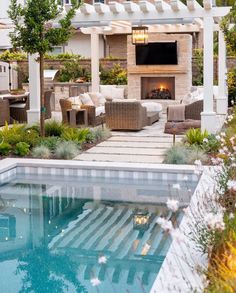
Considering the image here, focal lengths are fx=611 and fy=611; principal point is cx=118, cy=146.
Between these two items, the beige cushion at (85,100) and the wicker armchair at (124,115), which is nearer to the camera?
the wicker armchair at (124,115)

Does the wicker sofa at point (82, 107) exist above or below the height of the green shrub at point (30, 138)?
above

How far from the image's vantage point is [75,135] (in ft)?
43.6

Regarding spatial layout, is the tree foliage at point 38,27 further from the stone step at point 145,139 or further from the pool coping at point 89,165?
the stone step at point 145,139

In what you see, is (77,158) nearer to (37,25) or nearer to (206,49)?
(37,25)

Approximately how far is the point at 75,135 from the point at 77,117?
3.28 metres

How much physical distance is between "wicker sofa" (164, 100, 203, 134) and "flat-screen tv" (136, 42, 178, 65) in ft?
21.1

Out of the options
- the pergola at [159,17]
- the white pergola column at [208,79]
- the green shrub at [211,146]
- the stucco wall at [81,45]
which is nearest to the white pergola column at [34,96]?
the pergola at [159,17]

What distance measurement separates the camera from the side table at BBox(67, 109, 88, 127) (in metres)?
16.2

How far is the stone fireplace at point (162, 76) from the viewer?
71.6ft

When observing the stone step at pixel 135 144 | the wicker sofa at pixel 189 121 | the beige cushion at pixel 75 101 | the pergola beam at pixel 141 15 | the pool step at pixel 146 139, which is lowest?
the stone step at pixel 135 144

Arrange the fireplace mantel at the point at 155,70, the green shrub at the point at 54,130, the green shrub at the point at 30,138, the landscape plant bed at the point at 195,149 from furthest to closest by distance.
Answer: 1. the fireplace mantel at the point at 155,70
2. the green shrub at the point at 54,130
3. the green shrub at the point at 30,138
4. the landscape plant bed at the point at 195,149

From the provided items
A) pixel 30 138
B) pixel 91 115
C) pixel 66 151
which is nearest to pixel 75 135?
pixel 30 138

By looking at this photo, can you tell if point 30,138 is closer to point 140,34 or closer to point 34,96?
point 34,96

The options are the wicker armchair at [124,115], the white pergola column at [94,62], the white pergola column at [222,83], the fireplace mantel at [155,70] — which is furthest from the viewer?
the fireplace mantel at [155,70]
